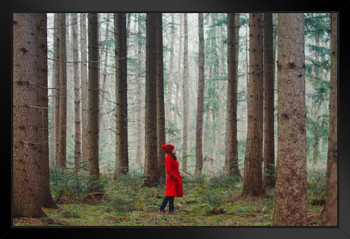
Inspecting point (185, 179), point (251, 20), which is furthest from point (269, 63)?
point (185, 179)

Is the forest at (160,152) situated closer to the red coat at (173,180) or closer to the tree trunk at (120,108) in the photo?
the tree trunk at (120,108)

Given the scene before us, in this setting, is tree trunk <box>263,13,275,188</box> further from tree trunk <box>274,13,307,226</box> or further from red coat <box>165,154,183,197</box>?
tree trunk <box>274,13,307,226</box>

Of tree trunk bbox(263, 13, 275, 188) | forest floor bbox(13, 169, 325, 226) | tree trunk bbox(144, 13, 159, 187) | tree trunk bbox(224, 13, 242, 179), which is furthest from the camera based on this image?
tree trunk bbox(224, 13, 242, 179)

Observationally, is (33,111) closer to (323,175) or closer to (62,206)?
(62,206)

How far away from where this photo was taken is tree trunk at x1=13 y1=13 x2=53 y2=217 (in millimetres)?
6418

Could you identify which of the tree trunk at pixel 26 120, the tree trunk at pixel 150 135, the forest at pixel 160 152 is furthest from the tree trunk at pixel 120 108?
the tree trunk at pixel 26 120

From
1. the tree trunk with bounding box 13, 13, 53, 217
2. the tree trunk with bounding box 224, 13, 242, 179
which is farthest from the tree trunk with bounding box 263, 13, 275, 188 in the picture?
the tree trunk with bounding box 13, 13, 53, 217

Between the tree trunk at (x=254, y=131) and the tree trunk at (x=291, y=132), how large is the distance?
3.62 metres

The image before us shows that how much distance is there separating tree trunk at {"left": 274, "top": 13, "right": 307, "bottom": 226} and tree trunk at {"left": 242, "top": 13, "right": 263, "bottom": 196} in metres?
3.62

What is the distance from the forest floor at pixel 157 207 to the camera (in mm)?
8148

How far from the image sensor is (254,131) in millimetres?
9594

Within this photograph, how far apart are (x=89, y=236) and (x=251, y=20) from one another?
25.8 feet

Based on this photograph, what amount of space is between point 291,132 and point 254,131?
398 cm

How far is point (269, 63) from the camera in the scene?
11703 mm
